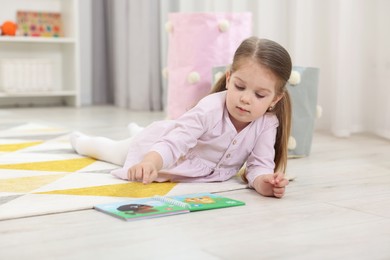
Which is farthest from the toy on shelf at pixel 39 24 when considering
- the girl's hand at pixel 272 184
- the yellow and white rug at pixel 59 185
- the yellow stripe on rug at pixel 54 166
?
the girl's hand at pixel 272 184

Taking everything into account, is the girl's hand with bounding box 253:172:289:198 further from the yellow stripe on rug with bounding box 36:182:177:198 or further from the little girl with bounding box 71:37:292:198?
the yellow stripe on rug with bounding box 36:182:177:198

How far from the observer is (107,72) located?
4043 millimetres

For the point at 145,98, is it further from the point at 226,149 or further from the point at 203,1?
the point at 226,149

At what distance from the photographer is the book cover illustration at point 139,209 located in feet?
3.71

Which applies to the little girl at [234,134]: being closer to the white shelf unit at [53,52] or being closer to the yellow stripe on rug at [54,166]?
the yellow stripe on rug at [54,166]

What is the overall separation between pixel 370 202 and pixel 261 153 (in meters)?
0.28

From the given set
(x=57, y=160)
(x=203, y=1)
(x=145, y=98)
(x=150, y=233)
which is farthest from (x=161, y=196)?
(x=145, y=98)

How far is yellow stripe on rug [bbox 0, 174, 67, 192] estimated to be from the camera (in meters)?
1.36

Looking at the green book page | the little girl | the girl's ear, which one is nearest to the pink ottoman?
→ the little girl

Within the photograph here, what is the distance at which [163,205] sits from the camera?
1199mm

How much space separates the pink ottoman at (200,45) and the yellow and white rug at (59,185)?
0.60m

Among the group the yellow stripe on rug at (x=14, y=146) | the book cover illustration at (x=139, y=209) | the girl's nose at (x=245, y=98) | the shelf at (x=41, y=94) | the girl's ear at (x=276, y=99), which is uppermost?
the girl's nose at (x=245, y=98)

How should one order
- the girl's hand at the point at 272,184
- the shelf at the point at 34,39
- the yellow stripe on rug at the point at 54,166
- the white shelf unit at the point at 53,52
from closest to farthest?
the girl's hand at the point at 272,184 < the yellow stripe on rug at the point at 54,166 < the shelf at the point at 34,39 < the white shelf unit at the point at 53,52

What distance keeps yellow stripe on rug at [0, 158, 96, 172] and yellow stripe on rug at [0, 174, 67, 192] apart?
9cm
